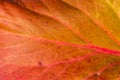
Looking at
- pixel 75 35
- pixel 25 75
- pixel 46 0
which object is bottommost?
pixel 25 75

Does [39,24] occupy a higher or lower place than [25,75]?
higher

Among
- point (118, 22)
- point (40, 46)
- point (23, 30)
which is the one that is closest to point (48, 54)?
point (40, 46)

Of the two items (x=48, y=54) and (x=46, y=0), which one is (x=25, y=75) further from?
(x=46, y=0)

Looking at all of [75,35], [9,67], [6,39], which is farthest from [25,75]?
[75,35]

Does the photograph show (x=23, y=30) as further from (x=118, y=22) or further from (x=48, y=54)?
(x=118, y=22)

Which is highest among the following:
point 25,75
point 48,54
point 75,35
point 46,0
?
point 46,0

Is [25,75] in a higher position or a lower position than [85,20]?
lower
